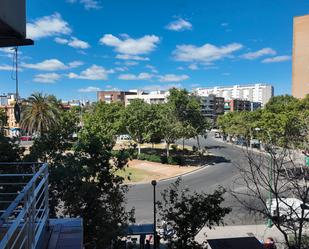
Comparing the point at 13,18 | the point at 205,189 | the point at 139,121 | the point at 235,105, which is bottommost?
the point at 205,189

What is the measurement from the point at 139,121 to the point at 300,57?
197 feet

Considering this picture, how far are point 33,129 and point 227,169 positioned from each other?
25.0 m

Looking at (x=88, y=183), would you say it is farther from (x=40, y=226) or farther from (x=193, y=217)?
(x=40, y=226)

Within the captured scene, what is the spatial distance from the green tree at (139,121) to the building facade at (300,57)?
5533cm

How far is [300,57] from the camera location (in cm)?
8262

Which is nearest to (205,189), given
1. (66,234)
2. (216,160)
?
(216,160)

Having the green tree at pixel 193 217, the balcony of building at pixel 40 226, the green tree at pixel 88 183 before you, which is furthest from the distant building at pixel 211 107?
the balcony of building at pixel 40 226

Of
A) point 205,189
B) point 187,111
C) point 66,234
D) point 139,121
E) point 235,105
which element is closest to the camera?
point 66,234

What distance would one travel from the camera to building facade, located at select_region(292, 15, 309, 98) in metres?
80.8

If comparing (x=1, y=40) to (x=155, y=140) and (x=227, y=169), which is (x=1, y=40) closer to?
(x=227, y=169)

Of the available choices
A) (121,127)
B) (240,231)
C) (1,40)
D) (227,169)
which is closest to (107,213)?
(1,40)

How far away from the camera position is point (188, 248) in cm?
969

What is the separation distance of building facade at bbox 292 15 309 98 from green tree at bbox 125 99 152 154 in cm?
5533

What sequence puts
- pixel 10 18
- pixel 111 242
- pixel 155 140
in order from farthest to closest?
pixel 155 140 < pixel 111 242 < pixel 10 18
